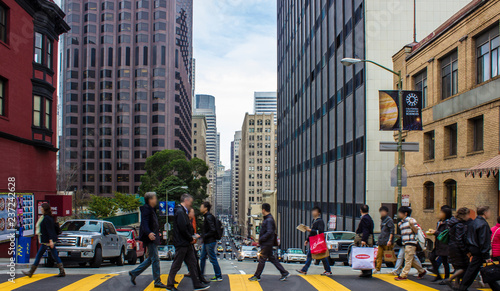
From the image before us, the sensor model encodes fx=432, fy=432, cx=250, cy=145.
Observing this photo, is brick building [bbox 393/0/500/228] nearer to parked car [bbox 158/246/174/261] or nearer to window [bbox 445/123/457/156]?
window [bbox 445/123/457/156]

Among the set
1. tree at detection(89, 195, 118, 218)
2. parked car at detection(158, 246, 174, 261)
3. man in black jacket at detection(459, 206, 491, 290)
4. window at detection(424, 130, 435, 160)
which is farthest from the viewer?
tree at detection(89, 195, 118, 218)

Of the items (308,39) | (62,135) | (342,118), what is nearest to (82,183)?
(62,135)

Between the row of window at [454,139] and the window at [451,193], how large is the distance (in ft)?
4.43

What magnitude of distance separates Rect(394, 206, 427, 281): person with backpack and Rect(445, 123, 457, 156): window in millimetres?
12096

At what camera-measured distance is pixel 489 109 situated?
17656 millimetres

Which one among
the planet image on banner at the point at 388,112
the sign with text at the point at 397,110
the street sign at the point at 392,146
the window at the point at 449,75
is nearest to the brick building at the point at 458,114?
the window at the point at 449,75

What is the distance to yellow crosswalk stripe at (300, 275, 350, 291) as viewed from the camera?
9484 millimetres

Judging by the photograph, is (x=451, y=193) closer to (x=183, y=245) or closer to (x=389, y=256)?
(x=389, y=256)

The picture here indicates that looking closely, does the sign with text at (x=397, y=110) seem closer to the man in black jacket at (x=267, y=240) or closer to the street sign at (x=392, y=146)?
the street sign at (x=392, y=146)

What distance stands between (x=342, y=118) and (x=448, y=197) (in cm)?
1628

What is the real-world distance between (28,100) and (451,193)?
21666 millimetres

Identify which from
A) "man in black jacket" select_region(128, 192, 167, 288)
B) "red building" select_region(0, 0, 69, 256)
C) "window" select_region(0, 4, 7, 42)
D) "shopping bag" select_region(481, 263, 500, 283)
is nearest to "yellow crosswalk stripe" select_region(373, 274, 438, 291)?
"shopping bag" select_region(481, 263, 500, 283)

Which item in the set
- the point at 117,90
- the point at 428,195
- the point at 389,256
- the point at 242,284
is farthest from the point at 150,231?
the point at 117,90

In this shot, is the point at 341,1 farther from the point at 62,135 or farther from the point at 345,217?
the point at 62,135
